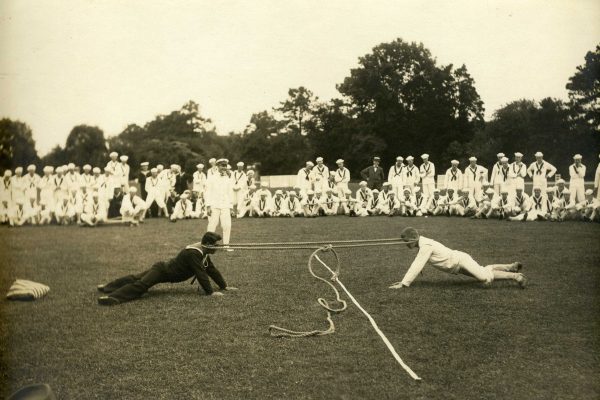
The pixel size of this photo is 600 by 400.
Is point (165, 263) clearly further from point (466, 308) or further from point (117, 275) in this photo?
point (466, 308)

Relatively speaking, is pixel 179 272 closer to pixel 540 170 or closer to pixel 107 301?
pixel 107 301

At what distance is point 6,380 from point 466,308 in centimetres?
491

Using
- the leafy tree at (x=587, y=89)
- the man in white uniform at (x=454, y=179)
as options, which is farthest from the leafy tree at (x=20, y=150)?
the man in white uniform at (x=454, y=179)

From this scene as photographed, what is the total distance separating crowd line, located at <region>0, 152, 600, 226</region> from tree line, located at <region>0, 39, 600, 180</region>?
3.63m

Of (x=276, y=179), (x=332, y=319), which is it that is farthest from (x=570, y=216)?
(x=276, y=179)

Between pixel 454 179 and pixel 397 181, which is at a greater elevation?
pixel 454 179

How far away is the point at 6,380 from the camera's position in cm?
483

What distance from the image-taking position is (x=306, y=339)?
5.55 m

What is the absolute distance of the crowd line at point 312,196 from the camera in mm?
15961

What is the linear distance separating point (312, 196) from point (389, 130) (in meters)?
14.7

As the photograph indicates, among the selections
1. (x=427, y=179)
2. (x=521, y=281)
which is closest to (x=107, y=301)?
(x=521, y=281)

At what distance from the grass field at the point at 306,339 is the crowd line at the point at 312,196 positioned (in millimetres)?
6240

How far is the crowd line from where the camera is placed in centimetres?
1596

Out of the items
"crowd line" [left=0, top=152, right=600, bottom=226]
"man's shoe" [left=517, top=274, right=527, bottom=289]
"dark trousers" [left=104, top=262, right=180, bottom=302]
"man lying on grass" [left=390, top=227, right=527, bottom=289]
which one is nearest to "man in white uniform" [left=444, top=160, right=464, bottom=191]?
"crowd line" [left=0, top=152, right=600, bottom=226]
